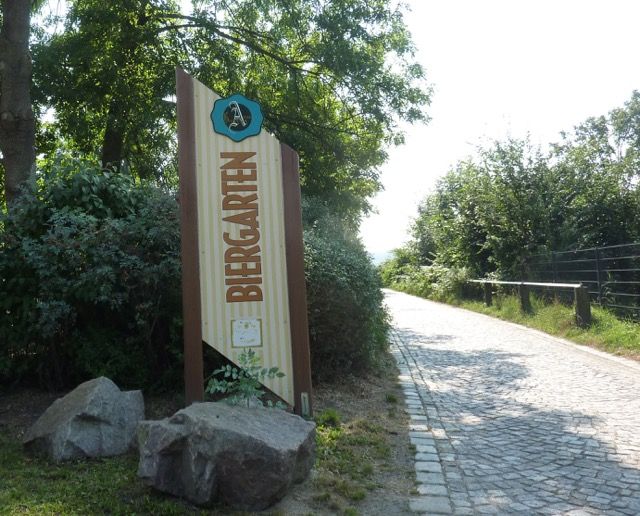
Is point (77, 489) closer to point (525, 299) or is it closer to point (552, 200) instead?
point (525, 299)

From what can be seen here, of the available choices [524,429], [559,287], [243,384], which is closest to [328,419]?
[243,384]

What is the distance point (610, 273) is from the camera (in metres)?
13.4

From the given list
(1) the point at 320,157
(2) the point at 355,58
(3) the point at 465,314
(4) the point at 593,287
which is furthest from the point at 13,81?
(3) the point at 465,314

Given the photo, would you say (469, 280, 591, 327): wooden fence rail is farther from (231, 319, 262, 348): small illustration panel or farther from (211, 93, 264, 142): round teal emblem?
(211, 93, 264, 142): round teal emblem

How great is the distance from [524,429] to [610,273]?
875 centimetres

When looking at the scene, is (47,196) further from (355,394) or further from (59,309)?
(355,394)

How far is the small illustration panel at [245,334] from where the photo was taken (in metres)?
5.45

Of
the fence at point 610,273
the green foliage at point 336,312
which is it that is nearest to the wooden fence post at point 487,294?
the fence at point 610,273

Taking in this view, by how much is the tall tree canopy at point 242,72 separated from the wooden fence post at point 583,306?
5.30 m

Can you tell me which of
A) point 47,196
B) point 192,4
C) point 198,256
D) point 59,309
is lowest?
point 59,309

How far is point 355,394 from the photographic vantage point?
718 cm

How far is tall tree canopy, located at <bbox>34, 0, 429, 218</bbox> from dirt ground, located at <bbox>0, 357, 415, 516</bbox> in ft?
23.4

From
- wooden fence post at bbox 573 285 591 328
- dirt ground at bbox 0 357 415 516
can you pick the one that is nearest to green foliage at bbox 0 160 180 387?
dirt ground at bbox 0 357 415 516

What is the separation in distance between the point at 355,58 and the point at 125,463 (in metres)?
10.3
